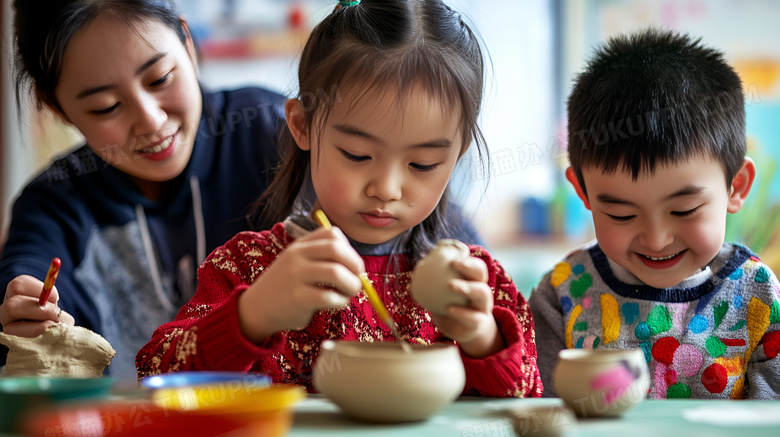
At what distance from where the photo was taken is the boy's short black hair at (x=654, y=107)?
1.03m

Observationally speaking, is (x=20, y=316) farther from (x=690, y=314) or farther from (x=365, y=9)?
(x=690, y=314)

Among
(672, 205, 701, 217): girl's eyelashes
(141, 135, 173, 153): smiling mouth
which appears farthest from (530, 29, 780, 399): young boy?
(141, 135, 173, 153): smiling mouth

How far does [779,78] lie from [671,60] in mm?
2075

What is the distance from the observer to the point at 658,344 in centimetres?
112

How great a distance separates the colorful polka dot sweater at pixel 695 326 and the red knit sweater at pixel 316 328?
0.16 m

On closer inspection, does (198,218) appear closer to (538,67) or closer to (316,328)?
(316,328)

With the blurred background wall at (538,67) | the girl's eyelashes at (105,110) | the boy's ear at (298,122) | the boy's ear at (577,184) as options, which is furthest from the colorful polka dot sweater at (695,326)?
the blurred background wall at (538,67)

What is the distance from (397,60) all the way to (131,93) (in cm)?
62

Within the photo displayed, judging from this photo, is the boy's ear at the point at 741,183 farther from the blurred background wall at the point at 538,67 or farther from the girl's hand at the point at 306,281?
the blurred background wall at the point at 538,67

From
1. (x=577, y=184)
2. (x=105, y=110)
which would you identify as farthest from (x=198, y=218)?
(x=577, y=184)

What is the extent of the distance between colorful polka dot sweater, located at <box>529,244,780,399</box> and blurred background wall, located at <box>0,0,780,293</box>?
5.07ft

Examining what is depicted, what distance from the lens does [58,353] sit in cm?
88

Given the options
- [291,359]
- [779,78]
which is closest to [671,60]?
[291,359]

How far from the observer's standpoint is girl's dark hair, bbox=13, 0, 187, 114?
4.40ft
